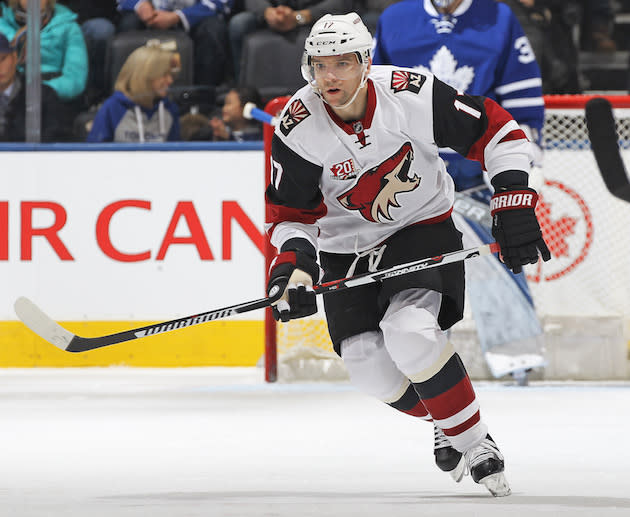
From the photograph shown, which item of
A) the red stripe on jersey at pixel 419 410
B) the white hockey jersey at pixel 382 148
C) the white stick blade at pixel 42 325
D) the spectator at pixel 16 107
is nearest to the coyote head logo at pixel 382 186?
the white hockey jersey at pixel 382 148

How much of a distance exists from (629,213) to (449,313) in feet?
7.34

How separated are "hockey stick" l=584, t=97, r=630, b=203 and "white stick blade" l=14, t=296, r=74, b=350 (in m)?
1.96

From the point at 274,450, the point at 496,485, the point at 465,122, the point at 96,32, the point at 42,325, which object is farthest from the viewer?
the point at 96,32

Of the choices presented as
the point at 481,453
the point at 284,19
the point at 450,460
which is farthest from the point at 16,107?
the point at 481,453

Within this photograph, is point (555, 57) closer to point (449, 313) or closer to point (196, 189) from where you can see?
point (196, 189)

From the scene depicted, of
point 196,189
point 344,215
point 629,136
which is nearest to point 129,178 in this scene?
point 196,189

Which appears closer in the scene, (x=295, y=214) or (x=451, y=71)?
(x=295, y=214)

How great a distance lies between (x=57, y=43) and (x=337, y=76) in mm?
2912

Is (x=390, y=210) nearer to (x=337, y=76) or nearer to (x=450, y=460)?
(x=337, y=76)

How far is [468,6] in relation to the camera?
4.30 metres

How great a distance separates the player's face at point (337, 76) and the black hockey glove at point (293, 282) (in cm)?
31

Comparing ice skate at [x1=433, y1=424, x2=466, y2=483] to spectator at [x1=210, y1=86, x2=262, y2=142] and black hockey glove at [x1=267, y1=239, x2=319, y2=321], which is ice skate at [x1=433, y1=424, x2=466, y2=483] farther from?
spectator at [x1=210, y1=86, x2=262, y2=142]

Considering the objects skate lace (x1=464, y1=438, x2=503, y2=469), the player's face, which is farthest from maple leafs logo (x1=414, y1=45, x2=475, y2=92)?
skate lace (x1=464, y1=438, x2=503, y2=469)

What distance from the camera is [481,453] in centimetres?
253
